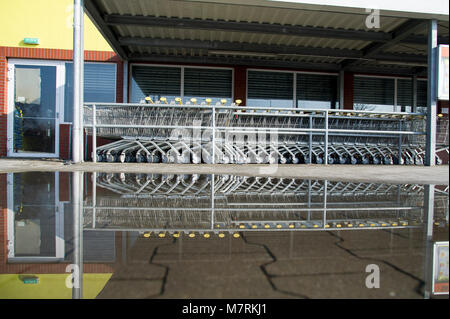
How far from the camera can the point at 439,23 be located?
8.51 metres

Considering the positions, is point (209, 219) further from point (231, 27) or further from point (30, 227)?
point (231, 27)

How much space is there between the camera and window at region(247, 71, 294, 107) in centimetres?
1243

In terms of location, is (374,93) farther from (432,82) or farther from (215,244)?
(215,244)

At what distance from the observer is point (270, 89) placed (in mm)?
12547

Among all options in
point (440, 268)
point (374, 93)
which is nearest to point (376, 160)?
point (374, 93)


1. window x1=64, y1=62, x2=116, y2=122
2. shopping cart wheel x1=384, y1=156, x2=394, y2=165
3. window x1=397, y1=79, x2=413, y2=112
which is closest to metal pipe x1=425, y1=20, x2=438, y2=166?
shopping cart wheel x1=384, y1=156, x2=394, y2=165

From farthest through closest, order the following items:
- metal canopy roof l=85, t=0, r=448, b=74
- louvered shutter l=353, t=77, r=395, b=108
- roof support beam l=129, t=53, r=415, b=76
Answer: louvered shutter l=353, t=77, r=395, b=108 < roof support beam l=129, t=53, r=415, b=76 < metal canopy roof l=85, t=0, r=448, b=74

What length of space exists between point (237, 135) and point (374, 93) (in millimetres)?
7280

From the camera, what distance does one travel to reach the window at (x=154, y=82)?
1193 centimetres

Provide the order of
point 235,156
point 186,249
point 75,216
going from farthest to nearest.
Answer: point 235,156 < point 75,216 < point 186,249

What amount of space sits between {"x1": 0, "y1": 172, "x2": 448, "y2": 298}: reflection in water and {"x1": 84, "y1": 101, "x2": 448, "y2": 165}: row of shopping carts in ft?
14.5

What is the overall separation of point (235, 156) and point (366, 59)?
6268mm

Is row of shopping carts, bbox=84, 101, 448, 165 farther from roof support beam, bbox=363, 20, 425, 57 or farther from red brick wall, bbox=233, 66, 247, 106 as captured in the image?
red brick wall, bbox=233, 66, 247, 106
